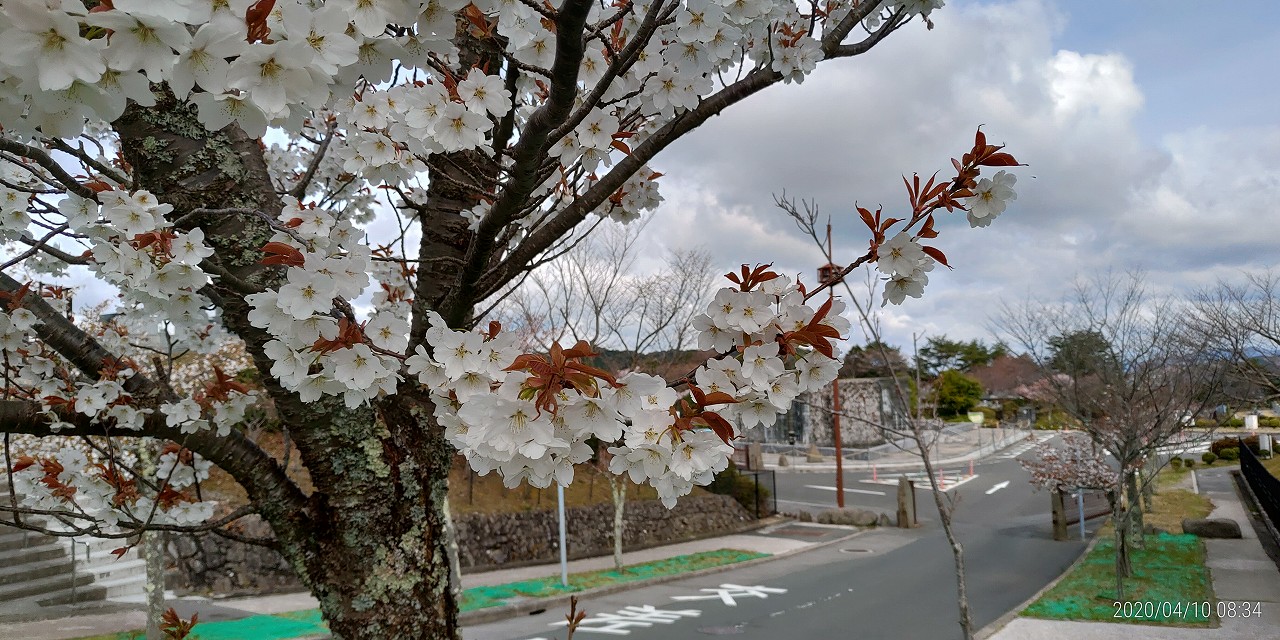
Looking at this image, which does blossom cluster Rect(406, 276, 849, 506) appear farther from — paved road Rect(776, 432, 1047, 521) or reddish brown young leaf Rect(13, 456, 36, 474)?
paved road Rect(776, 432, 1047, 521)

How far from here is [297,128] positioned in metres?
1.01

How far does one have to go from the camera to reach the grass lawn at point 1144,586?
7324 millimetres

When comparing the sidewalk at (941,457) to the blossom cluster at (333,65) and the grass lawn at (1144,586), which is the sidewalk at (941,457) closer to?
the grass lawn at (1144,586)

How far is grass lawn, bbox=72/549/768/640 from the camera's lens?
7070 mm

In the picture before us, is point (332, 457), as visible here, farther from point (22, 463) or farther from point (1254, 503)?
point (1254, 503)

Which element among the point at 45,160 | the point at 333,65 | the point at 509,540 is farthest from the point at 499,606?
the point at 333,65

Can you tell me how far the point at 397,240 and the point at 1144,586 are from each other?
9616 millimetres

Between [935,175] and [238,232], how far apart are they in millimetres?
1684

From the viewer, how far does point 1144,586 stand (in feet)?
27.1

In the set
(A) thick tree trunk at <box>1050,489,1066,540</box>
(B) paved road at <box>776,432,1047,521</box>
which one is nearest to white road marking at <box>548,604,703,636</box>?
(A) thick tree trunk at <box>1050,489,1066,540</box>

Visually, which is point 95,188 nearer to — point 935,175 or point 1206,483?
point 935,175

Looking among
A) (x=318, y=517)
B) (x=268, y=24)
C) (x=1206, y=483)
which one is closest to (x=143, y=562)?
(x=318, y=517)

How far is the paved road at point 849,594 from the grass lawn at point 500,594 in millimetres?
514

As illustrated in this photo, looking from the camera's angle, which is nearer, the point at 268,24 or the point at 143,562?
the point at 268,24
